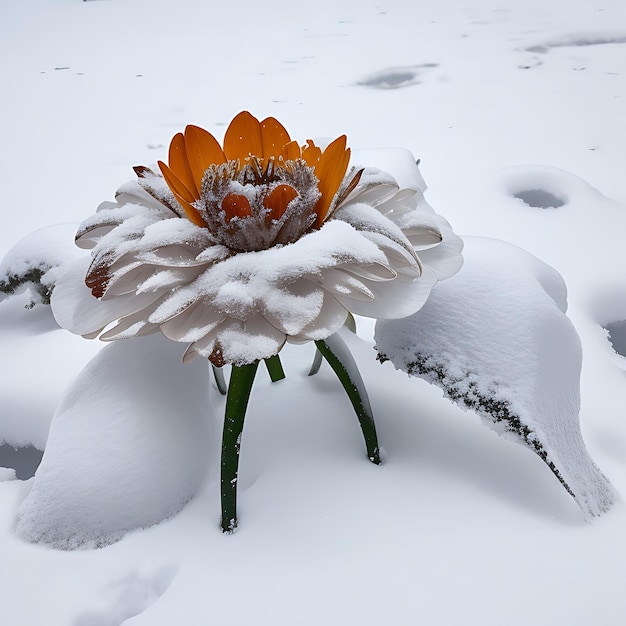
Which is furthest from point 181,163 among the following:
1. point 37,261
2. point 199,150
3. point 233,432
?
point 37,261

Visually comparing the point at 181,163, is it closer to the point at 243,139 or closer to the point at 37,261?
the point at 243,139

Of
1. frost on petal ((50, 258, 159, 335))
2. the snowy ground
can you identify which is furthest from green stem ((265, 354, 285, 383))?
frost on petal ((50, 258, 159, 335))

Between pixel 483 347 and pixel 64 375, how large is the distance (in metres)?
0.33

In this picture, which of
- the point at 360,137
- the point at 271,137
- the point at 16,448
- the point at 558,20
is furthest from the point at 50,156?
the point at 558,20

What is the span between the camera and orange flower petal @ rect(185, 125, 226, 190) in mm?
304

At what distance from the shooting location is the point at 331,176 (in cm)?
29

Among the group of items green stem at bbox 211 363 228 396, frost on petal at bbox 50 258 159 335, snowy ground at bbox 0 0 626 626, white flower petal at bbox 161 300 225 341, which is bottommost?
snowy ground at bbox 0 0 626 626

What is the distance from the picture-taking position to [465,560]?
0.96 ft

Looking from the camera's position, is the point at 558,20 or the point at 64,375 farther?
the point at 558,20

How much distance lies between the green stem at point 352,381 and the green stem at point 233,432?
0.05 m

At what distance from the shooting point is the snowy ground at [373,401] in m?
0.28

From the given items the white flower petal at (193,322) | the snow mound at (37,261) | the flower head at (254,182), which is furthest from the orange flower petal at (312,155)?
the snow mound at (37,261)

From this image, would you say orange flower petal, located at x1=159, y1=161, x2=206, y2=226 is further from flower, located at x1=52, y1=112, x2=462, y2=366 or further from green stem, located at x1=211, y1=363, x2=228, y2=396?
green stem, located at x1=211, y1=363, x2=228, y2=396

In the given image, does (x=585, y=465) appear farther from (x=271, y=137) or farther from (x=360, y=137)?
(x=360, y=137)
